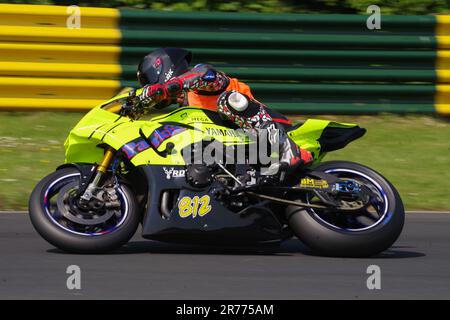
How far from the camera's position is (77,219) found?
6289 mm

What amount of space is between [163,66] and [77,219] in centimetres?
117

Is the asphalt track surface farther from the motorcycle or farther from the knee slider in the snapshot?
the knee slider

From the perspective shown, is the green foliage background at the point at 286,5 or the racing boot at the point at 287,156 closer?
the racing boot at the point at 287,156

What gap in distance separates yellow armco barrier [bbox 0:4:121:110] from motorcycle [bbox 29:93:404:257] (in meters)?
4.25

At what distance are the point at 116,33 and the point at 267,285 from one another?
5791 millimetres

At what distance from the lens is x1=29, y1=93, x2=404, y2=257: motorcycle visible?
20.7 feet

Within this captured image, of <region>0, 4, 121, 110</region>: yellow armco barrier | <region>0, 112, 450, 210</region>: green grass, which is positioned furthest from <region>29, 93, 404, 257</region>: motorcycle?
<region>0, 4, 121, 110</region>: yellow armco barrier

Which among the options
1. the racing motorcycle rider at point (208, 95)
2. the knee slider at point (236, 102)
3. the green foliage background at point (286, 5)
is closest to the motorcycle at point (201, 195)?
the racing motorcycle rider at point (208, 95)

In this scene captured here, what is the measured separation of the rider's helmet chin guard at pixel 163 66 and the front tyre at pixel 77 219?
78 centimetres

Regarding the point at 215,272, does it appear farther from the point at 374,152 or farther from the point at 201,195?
the point at 374,152

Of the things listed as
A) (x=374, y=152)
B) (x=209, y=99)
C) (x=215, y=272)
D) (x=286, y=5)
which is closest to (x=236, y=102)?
(x=209, y=99)

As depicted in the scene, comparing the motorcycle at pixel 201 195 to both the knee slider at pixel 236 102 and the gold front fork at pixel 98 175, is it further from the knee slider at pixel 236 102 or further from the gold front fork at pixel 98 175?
the knee slider at pixel 236 102

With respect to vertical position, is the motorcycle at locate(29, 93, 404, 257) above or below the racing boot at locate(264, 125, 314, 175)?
below

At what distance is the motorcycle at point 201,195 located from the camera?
20.7 ft
